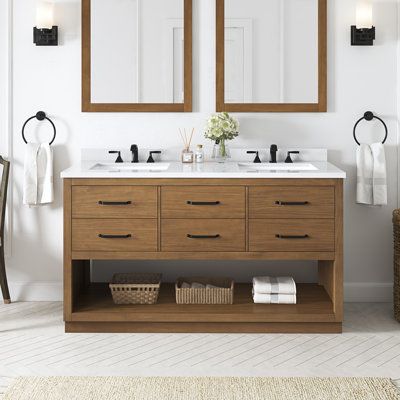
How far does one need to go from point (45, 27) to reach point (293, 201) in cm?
170

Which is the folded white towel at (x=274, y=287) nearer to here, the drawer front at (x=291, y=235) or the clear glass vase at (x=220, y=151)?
the drawer front at (x=291, y=235)

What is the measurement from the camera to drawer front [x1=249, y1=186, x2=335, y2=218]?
3789mm

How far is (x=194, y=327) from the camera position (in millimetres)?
3865

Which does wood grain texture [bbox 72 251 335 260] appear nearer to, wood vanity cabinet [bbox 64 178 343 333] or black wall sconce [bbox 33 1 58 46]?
wood vanity cabinet [bbox 64 178 343 333]

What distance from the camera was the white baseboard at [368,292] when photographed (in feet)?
14.6

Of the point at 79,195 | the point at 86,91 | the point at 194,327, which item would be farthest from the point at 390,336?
the point at 86,91

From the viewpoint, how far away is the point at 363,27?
4.24m

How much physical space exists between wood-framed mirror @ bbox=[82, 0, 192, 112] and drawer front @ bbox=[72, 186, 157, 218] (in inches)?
28.1

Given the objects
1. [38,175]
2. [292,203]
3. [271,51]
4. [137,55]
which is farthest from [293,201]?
[38,175]

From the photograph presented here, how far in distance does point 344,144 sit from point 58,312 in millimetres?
1874

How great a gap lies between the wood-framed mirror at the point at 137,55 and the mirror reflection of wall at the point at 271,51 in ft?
0.82

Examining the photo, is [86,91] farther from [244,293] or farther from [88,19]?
[244,293]

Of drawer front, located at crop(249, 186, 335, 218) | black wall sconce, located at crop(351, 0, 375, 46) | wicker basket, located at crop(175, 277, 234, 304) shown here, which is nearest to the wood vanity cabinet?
drawer front, located at crop(249, 186, 335, 218)

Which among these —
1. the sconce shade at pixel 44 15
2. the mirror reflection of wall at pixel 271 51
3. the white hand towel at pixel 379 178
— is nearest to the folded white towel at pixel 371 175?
the white hand towel at pixel 379 178
